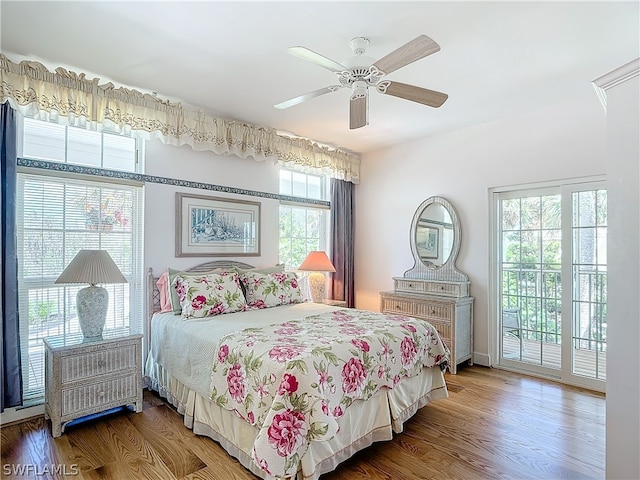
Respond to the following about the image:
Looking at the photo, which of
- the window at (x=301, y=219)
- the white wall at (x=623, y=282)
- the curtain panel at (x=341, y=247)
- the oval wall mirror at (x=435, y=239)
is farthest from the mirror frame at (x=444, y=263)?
the white wall at (x=623, y=282)

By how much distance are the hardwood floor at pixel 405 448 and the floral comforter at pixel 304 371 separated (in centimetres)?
40

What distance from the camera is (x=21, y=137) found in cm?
267

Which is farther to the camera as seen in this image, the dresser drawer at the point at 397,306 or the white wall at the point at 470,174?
the dresser drawer at the point at 397,306

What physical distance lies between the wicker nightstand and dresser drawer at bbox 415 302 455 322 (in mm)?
2840

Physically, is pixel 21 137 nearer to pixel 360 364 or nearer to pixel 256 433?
pixel 256 433

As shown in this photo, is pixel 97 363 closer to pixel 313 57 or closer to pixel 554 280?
pixel 313 57

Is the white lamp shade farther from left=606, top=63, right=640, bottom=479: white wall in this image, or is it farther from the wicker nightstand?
left=606, top=63, right=640, bottom=479: white wall

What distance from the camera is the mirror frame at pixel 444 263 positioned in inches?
164

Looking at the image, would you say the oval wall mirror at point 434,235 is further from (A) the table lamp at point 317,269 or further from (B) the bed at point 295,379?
(B) the bed at point 295,379

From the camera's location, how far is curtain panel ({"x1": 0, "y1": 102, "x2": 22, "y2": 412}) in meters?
2.49

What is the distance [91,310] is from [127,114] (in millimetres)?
1625

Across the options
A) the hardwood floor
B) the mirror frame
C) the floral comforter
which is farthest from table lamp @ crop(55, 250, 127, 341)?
the mirror frame

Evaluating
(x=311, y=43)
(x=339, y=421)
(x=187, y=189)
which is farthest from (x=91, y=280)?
(x=311, y=43)

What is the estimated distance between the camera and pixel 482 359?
13.1 ft
